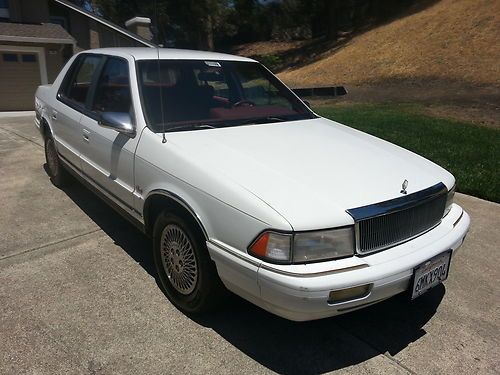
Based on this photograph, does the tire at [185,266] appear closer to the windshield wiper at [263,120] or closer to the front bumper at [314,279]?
the front bumper at [314,279]

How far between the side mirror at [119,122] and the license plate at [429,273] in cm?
206

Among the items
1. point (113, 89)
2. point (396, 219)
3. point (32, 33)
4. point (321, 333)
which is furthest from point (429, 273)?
point (32, 33)

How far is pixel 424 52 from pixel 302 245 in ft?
63.7

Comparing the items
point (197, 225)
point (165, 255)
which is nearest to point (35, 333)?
point (165, 255)

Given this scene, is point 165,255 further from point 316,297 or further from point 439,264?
point 439,264

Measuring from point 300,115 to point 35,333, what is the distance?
2.61 metres

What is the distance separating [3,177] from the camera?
19.0ft

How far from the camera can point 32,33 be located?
1490cm

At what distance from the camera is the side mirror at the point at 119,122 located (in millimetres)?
3150

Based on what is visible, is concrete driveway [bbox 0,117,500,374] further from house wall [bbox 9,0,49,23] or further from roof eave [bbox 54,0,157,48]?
roof eave [bbox 54,0,157,48]

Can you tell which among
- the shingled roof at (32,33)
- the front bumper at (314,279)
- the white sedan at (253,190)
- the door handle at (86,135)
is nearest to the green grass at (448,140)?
the white sedan at (253,190)

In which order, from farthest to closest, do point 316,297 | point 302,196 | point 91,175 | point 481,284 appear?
1. point 91,175
2. point 481,284
3. point 302,196
4. point 316,297

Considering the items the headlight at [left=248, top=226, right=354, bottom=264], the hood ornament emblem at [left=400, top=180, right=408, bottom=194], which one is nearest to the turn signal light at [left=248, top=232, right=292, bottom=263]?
the headlight at [left=248, top=226, right=354, bottom=264]

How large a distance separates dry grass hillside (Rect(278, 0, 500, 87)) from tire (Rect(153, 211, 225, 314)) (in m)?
14.3
